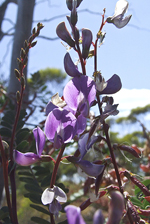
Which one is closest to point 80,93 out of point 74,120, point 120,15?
point 74,120

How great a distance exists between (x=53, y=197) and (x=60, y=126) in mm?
77

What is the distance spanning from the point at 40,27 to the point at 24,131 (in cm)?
21

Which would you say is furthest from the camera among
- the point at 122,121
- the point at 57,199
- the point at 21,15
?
the point at 122,121

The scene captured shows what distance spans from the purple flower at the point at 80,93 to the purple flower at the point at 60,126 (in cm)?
2

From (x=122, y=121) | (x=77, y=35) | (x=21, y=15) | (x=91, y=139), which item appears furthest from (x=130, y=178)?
(x=122, y=121)

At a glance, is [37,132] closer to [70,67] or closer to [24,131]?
[70,67]

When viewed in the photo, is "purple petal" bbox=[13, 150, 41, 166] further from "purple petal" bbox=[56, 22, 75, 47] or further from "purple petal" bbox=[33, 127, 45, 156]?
"purple petal" bbox=[56, 22, 75, 47]

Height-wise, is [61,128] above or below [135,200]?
above

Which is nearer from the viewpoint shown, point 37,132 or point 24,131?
point 37,132

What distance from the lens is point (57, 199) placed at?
0.26 meters

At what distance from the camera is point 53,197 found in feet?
0.84

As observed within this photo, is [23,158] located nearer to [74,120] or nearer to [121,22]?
[74,120]

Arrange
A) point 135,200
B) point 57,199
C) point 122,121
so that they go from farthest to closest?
point 122,121 → point 135,200 → point 57,199

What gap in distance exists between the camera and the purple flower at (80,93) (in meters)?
0.28
